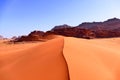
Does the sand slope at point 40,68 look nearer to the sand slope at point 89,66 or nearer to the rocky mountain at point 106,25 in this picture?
the sand slope at point 89,66

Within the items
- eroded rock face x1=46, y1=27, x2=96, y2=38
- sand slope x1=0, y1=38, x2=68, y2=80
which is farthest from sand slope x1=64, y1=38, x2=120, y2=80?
eroded rock face x1=46, y1=27, x2=96, y2=38

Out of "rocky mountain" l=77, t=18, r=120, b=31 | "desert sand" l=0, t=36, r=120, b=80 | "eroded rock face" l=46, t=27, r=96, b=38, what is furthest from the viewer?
"rocky mountain" l=77, t=18, r=120, b=31

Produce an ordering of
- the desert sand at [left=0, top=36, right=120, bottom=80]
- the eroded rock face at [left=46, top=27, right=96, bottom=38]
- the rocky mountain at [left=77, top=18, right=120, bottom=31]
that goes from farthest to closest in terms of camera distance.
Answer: the rocky mountain at [left=77, top=18, right=120, bottom=31]
the eroded rock face at [left=46, top=27, right=96, bottom=38]
the desert sand at [left=0, top=36, right=120, bottom=80]

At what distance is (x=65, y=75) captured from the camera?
550 centimetres

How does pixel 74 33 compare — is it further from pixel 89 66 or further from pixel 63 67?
pixel 63 67

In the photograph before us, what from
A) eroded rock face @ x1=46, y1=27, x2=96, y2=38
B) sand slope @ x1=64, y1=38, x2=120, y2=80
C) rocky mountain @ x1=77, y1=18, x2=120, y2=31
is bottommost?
Answer: sand slope @ x1=64, y1=38, x2=120, y2=80

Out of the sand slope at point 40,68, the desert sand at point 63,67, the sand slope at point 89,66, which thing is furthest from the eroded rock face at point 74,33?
the sand slope at point 40,68

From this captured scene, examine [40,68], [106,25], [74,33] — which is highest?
[106,25]

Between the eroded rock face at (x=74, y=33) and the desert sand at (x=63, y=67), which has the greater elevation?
the eroded rock face at (x=74, y=33)

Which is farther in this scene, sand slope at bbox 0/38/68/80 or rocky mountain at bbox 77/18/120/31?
rocky mountain at bbox 77/18/120/31

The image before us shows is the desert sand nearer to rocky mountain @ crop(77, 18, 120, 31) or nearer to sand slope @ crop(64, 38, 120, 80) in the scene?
sand slope @ crop(64, 38, 120, 80)

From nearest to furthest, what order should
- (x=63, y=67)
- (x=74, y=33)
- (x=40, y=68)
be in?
1. (x=63, y=67)
2. (x=40, y=68)
3. (x=74, y=33)

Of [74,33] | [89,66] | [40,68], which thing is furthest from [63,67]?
[74,33]

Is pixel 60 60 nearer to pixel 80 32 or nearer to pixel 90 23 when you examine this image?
pixel 80 32
